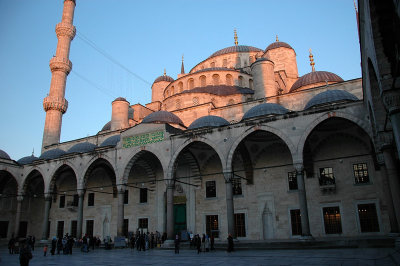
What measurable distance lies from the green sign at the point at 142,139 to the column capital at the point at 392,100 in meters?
11.1

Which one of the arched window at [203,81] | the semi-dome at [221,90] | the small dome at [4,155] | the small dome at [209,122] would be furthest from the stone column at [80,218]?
the arched window at [203,81]

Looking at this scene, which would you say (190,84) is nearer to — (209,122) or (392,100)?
(209,122)

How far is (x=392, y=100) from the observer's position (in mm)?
5309

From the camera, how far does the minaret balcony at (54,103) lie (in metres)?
23.6

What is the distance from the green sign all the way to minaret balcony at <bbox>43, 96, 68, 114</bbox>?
396 inches

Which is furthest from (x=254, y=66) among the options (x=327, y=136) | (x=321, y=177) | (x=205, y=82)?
(x=321, y=177)

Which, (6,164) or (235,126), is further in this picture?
(6,164)

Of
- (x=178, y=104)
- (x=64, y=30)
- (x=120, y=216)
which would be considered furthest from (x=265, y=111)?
(x=64, y=30)

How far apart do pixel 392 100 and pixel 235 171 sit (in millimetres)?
10212

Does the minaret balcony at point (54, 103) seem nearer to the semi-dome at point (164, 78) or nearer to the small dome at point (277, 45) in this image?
the semi-dome at point (164, 78)

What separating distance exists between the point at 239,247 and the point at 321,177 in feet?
16.8

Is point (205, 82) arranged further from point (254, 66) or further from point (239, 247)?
point (239, 247)

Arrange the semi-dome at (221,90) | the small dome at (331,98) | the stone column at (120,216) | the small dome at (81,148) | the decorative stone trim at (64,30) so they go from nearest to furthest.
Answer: the small dome at (331,98), the stone column at (120,216), the small dome at (81,148), the semi-dome at (221,90), the decorative stone trim at (64,30)

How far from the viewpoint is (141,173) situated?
18.7m
